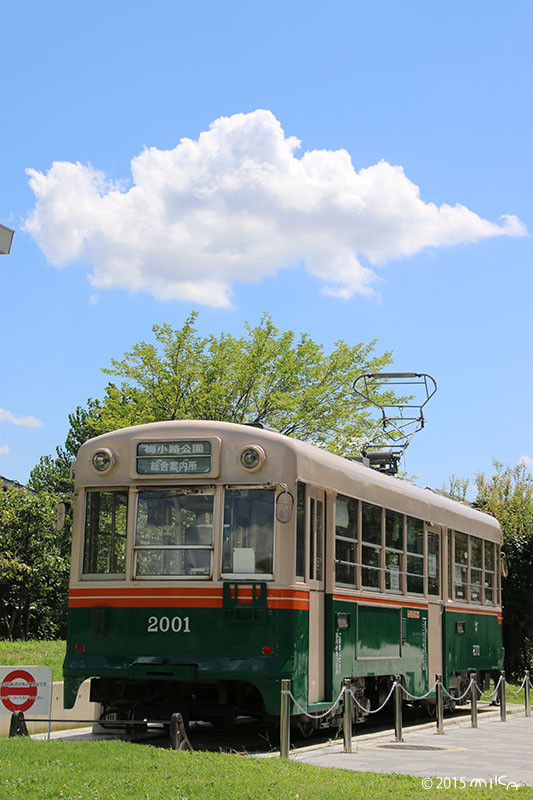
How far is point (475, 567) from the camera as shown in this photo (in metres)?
19.2

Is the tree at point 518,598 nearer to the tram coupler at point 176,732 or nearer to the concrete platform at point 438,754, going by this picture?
the concrete platform at point 438,754

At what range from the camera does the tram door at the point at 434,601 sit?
16312 millimetres

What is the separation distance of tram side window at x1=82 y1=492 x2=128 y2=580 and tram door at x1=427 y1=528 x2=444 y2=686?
583 cm

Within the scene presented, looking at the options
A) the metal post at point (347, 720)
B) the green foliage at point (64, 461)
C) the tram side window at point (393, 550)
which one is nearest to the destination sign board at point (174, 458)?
the metal post at point (347, 720)

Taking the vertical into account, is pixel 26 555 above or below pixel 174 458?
above

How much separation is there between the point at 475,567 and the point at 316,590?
25.1 ft

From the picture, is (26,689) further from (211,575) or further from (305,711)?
(305,711)

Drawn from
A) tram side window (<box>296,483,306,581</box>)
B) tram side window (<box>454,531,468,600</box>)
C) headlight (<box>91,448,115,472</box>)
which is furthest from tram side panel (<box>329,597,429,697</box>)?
headlight (<box>91,448,115,472</box>)

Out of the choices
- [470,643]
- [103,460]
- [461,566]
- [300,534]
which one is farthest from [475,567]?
[103,460]

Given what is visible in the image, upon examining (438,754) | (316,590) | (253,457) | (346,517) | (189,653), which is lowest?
(438,754)

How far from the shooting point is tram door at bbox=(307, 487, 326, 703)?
12016mm

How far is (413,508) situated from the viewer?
51.4 feet

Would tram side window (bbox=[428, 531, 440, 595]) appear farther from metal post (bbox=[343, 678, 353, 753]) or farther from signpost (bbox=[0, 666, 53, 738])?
signpost (bbox=[0, 666, 53, 738])

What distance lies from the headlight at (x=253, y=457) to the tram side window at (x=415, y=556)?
434cm
